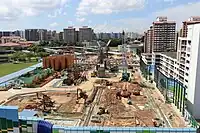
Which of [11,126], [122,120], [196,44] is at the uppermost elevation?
[196,44]

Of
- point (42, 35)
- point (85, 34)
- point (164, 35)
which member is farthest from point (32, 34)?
point (164, 35)

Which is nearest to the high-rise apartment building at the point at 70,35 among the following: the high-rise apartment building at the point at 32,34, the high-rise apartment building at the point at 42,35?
the high-rise apartment building at the point at 42,35

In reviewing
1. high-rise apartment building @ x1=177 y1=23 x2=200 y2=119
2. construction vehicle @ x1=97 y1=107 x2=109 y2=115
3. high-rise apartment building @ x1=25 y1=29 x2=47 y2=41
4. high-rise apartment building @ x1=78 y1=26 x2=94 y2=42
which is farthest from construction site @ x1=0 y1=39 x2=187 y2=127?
high-rise apartment building @ x1=25 y1=29 x2=47 y2=41

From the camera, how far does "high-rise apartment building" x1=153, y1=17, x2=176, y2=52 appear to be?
39.1 meters

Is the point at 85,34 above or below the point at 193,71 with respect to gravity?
above

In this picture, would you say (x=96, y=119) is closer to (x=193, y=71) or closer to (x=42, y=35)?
(x=193, y=71)

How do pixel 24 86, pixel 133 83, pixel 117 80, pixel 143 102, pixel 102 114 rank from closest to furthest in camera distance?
pixel 102 114 → pixel 143 102 → pixel 24 86 → pixel 133 83 → pixel 117 80

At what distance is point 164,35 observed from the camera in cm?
3916

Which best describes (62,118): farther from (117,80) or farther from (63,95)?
(117,80)

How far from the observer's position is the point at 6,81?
2564 cm

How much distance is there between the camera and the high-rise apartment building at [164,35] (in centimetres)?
3909

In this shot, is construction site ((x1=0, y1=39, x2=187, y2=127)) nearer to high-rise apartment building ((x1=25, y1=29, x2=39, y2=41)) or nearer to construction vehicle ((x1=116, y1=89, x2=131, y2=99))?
construction vehicle ((x1=116, y1=89, x2=131, y2=99))

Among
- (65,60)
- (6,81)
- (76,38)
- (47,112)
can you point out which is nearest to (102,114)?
(47,112)

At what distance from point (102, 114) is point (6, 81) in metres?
14.4
